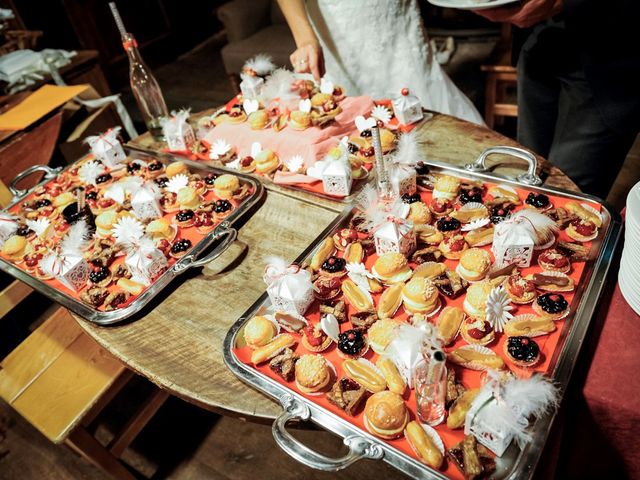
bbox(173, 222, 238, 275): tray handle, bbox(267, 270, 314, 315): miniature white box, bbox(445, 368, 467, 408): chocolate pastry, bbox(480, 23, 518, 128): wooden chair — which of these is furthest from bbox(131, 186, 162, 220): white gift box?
bbox(480, 23, 518, 128): wooden chair

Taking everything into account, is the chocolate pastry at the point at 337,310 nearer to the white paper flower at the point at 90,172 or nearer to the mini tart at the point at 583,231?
the mini tart at the point at 583,231

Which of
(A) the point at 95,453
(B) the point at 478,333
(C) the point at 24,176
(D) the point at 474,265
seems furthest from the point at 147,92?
(B) the point at 478,333

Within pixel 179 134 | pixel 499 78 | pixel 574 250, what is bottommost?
pixel 499 78

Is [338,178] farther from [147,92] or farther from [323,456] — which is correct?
[147,92]

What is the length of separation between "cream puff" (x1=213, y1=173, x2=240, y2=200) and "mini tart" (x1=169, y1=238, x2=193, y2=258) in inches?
13.1

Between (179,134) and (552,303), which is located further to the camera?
(179,134)

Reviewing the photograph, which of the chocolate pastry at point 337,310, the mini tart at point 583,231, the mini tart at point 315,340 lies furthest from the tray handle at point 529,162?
the mini tart at point 315,340

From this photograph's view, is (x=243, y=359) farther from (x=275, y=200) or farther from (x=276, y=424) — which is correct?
(x=275, y=200)

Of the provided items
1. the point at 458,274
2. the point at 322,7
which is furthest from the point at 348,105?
the point at 458,274

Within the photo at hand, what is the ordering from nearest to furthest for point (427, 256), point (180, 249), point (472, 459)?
point (472, 459)
point (427, 256)
point (180, 249)

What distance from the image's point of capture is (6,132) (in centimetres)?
314

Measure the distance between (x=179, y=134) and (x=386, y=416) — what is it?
1.84m

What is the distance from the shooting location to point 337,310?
54.9 inches

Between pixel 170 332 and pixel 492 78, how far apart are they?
9.97 feet
